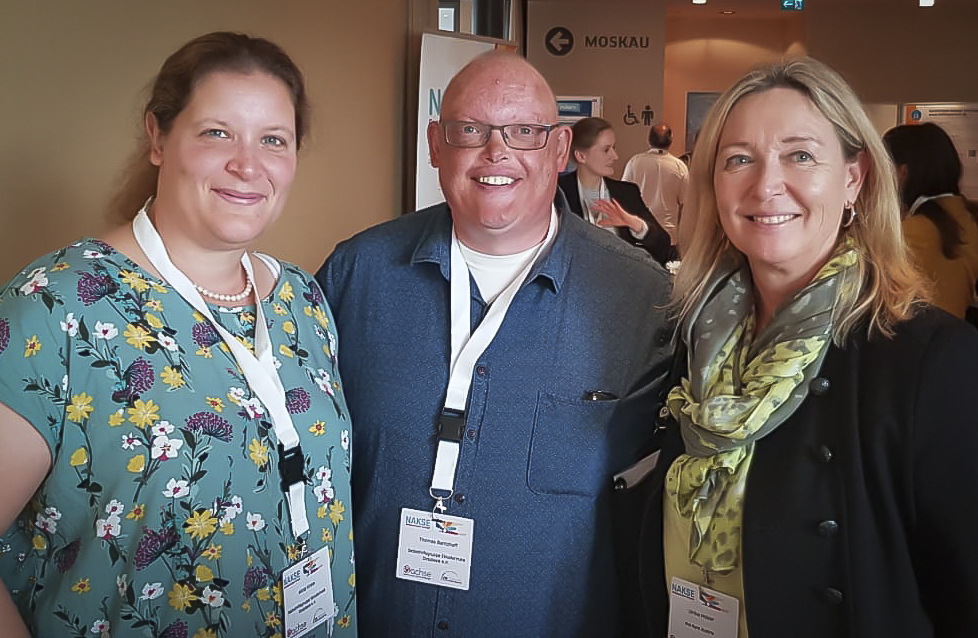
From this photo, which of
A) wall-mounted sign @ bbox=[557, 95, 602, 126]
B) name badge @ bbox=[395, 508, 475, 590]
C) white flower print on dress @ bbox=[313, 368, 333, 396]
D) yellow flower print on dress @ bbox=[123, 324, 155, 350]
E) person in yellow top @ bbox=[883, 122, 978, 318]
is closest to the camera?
yellow flower print on dress @ bbox=[123, 324, 155, 350]

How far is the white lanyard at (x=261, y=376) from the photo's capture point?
5.06 feet

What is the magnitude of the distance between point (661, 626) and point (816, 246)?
843 millimetres

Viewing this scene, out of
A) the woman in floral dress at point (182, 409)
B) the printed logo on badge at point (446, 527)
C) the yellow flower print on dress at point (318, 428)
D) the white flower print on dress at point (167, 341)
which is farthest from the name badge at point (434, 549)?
the white flower print on dress at point (167, 341)

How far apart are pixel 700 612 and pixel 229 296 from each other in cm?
109

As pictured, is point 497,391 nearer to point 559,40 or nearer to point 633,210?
point 633,210

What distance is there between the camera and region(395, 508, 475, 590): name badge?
1.88 m

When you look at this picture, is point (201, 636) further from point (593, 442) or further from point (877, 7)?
point (877, 7)

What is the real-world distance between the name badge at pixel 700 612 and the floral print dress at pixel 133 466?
747mm

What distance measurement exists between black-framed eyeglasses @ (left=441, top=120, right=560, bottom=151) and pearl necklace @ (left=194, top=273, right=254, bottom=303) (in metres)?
0.66

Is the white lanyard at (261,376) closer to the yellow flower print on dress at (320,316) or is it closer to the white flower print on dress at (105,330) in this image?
the white flower print on dress at (105,330)

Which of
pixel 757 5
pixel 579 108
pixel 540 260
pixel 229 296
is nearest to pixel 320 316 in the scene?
pixel 229 296

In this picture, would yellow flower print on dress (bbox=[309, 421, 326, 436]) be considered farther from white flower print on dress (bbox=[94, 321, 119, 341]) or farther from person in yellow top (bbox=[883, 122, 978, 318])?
person in yellow top (bbox=[883, 122, 978, 318])

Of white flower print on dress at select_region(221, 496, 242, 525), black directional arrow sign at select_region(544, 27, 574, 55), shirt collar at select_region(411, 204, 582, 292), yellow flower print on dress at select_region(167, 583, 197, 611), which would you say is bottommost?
yellow flower print on dress at select_region(167, 583, 197, 611)

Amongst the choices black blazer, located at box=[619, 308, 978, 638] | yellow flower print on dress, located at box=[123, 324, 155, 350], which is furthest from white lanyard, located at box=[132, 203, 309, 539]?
black blazer, located at box=[619, 308, 978, 638]
